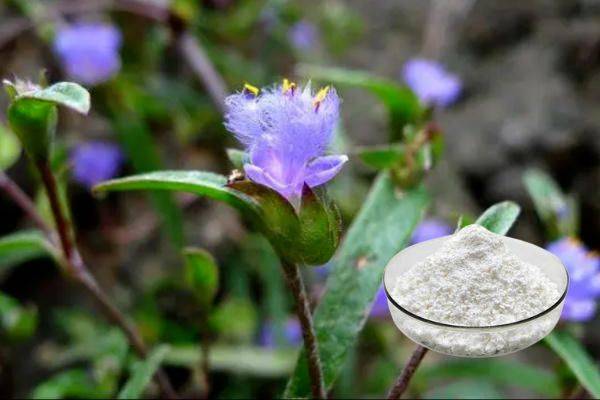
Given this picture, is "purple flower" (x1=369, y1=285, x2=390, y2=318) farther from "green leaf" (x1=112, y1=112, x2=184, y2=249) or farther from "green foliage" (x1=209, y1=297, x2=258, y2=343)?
"green leaf" (x1=112, y1=112, x2=184, y2=249)

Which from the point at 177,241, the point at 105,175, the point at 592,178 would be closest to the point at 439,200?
the point at 592,178

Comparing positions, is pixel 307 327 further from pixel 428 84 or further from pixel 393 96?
pixel 428 84

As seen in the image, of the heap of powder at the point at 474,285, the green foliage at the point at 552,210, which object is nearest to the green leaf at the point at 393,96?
the green foliage at the point at 552,210

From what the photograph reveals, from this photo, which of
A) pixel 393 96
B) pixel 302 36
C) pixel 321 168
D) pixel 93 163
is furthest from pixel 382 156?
pixel 302 36

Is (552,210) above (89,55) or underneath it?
above

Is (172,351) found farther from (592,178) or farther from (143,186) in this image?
(592,178)

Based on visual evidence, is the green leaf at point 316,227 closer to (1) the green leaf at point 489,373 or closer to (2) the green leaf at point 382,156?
(2) the green leaf at point 382,156
